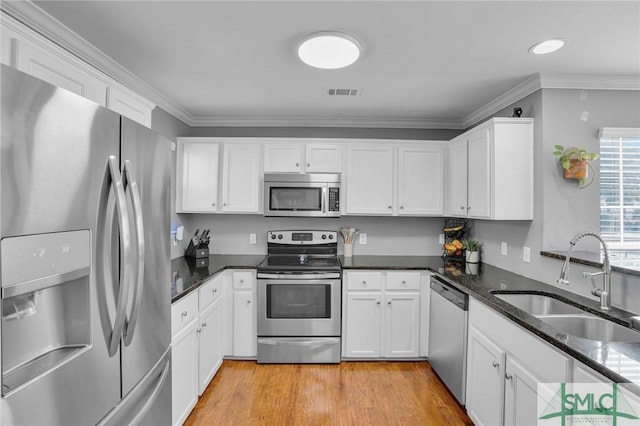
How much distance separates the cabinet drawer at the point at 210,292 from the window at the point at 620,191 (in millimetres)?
3028

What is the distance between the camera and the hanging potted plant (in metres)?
→ 2.24

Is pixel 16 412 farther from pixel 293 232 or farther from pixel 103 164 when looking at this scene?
pixel 293 232

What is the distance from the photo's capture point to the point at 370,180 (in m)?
3.35

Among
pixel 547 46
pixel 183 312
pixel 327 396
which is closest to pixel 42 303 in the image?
pixel 183 312

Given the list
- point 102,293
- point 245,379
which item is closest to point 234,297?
point 245,379

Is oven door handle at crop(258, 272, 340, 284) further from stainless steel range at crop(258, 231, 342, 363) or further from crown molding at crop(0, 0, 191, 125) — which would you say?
crown molding at crop(0, 0, 191, 125)

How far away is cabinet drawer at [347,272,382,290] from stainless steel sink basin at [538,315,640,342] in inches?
55.3

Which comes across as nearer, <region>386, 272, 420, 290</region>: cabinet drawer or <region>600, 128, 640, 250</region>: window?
<region>600, 128, 640, 250</region>: window

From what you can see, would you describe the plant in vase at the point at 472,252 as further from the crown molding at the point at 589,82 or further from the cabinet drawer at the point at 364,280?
the crown molding at the point at 589,82

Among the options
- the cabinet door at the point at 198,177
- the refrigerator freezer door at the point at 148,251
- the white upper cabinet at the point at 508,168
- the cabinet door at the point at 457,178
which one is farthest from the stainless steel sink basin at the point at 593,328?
the cabinet door at the point at 198,177

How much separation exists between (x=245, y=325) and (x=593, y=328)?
101 inches

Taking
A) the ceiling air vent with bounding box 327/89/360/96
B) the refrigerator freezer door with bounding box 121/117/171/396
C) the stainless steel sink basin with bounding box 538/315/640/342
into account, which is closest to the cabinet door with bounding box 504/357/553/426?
the stainless steel sink basin with bounding box 538/315/640/342

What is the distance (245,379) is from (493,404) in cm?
189

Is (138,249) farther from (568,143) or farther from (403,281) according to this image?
(568,143)
